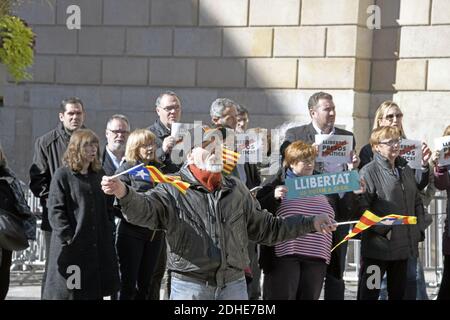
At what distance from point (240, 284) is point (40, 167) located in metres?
3.59

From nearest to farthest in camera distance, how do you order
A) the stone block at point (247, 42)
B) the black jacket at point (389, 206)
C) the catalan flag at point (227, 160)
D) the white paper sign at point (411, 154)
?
1. the catalan flag at point (227, 160)
2. the black jacket at point (389, 206)
3. the white paper sign at point (411, 154)
4. the stone block at point (247, 42)

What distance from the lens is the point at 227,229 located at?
7504 millimetres

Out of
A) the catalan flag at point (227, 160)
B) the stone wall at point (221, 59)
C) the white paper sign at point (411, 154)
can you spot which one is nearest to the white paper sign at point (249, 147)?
the white paper sign at point (411, 154)

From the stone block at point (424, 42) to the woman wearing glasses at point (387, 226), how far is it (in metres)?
5.78

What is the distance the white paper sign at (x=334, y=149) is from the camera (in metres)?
9.87

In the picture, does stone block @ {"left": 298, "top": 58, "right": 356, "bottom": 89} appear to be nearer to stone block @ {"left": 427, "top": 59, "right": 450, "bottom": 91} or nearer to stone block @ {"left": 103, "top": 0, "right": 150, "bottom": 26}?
stone block @ {"left": 427, "top": 59, "right": 450, "bottom": 91}

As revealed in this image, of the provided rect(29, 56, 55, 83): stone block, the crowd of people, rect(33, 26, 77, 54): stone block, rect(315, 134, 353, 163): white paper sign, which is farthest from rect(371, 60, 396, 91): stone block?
rect(315, 134, 353, 163): white paper sign

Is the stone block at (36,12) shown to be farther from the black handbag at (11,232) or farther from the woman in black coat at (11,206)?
the black handbag at (11,232)

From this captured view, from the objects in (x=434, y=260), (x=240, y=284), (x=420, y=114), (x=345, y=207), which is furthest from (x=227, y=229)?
(x=420, y=114)

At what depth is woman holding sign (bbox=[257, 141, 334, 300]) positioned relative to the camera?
9.50 meters

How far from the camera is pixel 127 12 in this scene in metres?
17.3

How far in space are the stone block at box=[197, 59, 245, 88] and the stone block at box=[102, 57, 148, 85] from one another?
0.87m

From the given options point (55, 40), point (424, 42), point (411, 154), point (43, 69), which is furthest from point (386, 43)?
point (411, 154)

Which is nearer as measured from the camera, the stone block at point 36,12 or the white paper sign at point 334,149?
the white paper sign at point 334,149
